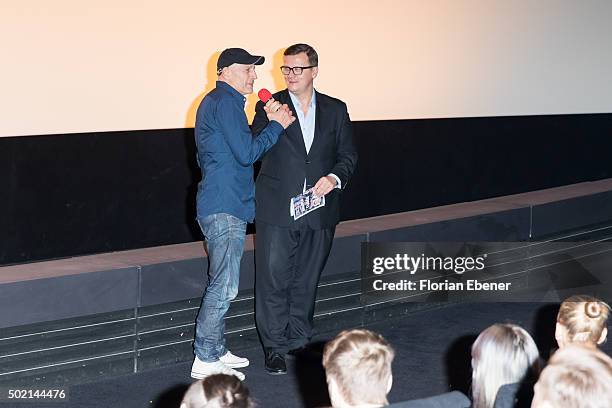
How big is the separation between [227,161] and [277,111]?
31 centimetres

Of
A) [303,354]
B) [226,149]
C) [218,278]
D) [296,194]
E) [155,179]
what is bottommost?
[303,354]

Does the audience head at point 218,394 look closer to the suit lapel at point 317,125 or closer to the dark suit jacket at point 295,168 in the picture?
the dark suit jacket at point 295,168

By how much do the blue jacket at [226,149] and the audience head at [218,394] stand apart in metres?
1.99

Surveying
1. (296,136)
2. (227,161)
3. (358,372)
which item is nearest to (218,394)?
(358,372)

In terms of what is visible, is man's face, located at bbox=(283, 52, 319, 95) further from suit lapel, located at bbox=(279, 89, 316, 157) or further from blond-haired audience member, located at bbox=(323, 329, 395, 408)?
blond-haired audience member, located at bbox=(323, 329, 395, 408)

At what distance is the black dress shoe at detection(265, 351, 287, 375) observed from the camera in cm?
469

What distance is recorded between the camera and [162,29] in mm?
5809

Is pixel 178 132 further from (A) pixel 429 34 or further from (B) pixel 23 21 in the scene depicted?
(A) pixel 429 34

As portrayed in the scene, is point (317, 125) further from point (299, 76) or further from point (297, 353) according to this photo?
point (297, 353)

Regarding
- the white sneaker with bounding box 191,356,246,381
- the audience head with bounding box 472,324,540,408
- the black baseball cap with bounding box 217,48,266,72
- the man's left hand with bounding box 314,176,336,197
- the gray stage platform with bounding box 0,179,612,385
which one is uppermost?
the black baseball cap with bounding box 217,48,266,72

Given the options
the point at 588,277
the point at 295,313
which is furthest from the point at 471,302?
the point at 295,313

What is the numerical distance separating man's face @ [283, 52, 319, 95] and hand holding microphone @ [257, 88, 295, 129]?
193mm

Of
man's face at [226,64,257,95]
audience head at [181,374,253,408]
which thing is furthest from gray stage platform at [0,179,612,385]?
audience head at [181,374,253,408]

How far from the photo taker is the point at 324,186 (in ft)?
15.1
